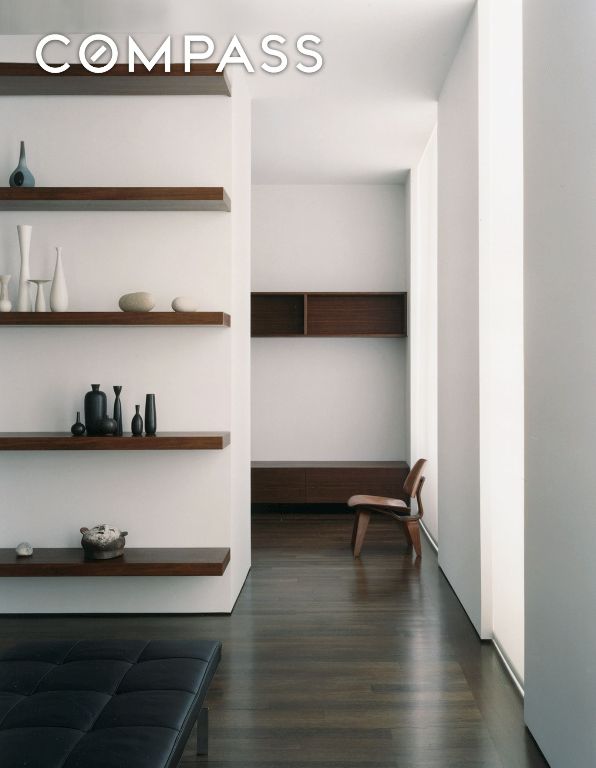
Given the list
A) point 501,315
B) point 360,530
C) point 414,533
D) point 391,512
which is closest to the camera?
point 501,315

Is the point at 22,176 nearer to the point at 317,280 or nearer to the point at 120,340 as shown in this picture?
the point at 120,340

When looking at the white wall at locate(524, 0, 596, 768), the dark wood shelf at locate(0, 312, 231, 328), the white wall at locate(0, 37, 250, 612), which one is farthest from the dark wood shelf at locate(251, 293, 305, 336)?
the white wall at locate(524, 0, 596, 768)

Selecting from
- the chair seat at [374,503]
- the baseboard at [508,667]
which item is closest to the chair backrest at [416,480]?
the chair seat at [374,503]

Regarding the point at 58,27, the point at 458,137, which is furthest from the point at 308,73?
the point at 58,27

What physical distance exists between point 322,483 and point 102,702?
4.97 meters

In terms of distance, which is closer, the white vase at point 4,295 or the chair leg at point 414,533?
the white vase at point 4,295

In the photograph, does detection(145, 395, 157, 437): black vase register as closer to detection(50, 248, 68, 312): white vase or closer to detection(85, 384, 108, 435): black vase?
detection(85, 384, 108, 435): black vase

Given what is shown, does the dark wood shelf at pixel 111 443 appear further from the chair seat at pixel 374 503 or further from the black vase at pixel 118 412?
the chair seat at pixel 374 503

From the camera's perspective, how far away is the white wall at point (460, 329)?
3.95 metres

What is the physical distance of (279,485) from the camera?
279 inches

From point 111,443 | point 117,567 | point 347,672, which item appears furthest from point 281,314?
point 347,672

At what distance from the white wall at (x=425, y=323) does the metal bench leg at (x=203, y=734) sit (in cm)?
335

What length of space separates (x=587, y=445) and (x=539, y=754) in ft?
3.84

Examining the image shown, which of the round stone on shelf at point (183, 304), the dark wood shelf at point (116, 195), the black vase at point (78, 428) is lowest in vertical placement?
the black vase at point (78, 428)
